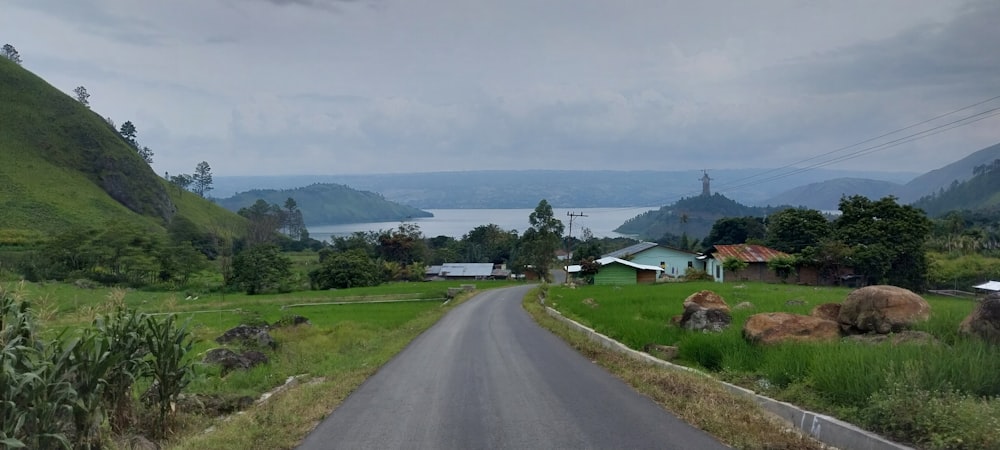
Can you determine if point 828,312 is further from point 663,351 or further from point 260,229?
point 260,229

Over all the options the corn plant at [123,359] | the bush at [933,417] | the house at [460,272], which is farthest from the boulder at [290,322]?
the house at [460,272]

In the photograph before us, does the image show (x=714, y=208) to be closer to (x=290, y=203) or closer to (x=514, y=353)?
(x=290, y=203)

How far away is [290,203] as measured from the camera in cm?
17512

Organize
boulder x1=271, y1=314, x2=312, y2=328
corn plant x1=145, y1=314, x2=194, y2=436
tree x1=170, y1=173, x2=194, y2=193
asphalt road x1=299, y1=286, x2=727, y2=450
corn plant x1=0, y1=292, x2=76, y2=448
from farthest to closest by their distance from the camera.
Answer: tree x1=170, y1=173, x2=194, y2=193 < boulder x1=271, y1=314, x2=312, y2=328 < corn plant x1=145, y1=314, x2=194, y2=436 < asphalt road x1=299, y1=286, x2=727, y2=450 < corn plant x1=0, y1=292, x2=76, y2=448

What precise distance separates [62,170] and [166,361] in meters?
114

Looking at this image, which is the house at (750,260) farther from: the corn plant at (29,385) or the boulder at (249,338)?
the corn plant at (29,385)

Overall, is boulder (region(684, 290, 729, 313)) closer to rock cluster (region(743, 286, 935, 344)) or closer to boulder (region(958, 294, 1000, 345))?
rock cluster (region(743, 286, 935, 344))

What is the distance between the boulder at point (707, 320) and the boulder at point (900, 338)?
13.2ft

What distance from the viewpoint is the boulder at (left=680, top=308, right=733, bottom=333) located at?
47.7 feet

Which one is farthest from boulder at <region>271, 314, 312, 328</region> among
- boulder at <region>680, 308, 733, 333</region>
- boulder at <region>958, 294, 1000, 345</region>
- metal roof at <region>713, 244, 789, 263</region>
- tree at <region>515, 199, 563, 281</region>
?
tree at <region>515, 199, 563, 281</region>

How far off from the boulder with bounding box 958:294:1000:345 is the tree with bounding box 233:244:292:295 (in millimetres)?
65382

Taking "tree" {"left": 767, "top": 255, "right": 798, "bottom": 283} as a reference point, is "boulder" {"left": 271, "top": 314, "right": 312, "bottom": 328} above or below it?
below

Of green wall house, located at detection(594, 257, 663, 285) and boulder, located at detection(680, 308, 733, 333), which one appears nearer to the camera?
boulder, located at detection(680, 308, 733, 333)

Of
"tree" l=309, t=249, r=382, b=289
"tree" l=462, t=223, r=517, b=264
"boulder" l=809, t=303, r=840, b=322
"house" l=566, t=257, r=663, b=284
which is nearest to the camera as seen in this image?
"boulder" l=809, t=303, r=840, b=322
